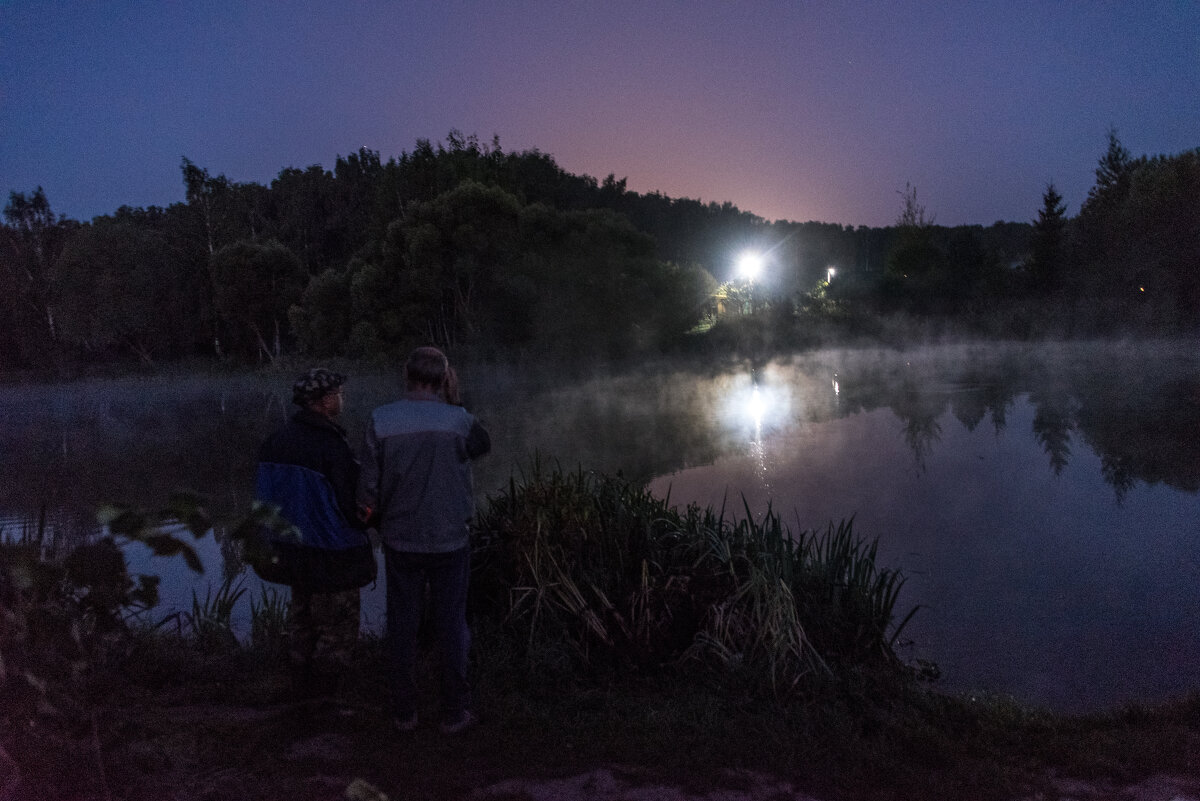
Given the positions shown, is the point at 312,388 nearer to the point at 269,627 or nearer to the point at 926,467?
the point at 269,627

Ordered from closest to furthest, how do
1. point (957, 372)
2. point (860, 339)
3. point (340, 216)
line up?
1. point (957, 372)
2. point (860, 339)
3. point (340, 216)

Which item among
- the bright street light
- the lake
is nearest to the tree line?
the bright street light

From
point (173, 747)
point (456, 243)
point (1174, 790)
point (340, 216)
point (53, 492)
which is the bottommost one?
point (53, 492)

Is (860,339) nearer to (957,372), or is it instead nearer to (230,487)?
(957,372)

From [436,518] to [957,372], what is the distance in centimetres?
2892

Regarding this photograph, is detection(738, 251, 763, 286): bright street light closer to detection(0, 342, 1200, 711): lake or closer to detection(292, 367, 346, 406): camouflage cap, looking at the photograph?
detection(0, 342, 1200, 711): lake

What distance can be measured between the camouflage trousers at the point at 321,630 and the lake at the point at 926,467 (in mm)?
1778

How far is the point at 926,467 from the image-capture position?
1489 centimetres

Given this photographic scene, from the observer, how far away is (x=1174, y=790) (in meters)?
3.74

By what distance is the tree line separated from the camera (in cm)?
3506

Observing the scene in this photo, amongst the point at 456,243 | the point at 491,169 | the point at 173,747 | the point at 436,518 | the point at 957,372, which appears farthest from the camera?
the point at 491,169

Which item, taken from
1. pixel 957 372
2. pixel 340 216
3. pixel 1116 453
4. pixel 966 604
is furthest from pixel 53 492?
pixel 340 216

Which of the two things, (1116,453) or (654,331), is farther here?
(654,331)

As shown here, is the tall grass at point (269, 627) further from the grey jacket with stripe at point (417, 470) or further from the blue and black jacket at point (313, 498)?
the grey jacket with stripe at point (417, 470)
